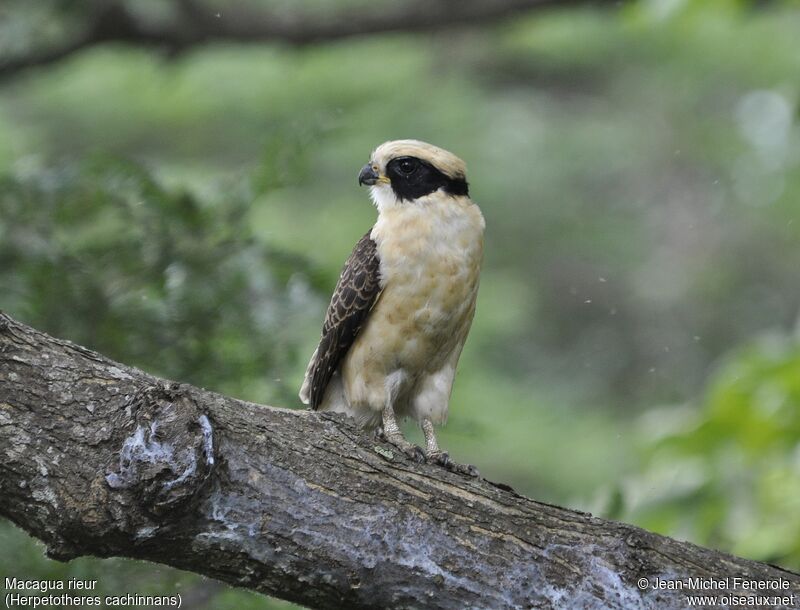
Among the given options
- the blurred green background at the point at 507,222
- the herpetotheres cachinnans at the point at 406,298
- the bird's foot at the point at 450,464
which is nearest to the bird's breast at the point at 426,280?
the herpetotheres cachinnans at the point at 406,298

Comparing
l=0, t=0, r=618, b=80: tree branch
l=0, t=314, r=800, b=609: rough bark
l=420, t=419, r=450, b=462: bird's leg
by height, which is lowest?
l=0, t=314, r=800, b=609: rough bark

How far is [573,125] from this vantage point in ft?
48.7

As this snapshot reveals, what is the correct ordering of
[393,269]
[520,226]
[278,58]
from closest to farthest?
1. [393,269]
2. [278,58]
3. [520,226]

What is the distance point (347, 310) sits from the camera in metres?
4.92

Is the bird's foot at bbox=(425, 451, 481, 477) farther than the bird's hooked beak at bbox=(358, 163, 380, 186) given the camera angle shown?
No

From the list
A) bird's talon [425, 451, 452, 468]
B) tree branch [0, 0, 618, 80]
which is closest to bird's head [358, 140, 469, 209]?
bird's talon [425, 451, 452, 468]

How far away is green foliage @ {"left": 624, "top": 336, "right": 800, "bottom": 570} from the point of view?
4.67m

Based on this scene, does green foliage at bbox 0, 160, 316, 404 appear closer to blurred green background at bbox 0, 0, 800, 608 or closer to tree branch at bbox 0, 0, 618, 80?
blurred green background at bbox 0, 0, 800, 608

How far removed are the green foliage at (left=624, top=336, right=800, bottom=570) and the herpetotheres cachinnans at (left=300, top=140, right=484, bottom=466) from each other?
3.26ft

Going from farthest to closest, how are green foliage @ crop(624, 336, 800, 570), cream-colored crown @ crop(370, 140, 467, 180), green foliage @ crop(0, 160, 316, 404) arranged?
1. green foliage @ crop(0, 160, 316, 404)
2. cream-colored crown @ crop(370, 140, 467, 180)
3. green foliage @ crop(624, 336, 800, 570)

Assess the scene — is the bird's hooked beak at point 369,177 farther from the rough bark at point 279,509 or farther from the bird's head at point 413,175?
the rough bark at point 279,509

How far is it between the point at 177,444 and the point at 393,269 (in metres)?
1.91

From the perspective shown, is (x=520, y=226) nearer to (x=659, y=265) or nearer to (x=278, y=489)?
(x=659, y=265)

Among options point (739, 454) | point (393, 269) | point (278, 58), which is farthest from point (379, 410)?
point (278, 58)
